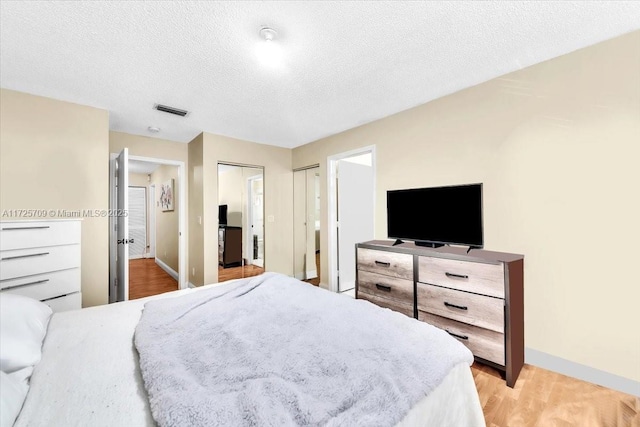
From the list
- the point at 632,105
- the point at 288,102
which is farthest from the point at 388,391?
the point at 288,102

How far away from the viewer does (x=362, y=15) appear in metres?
1.55

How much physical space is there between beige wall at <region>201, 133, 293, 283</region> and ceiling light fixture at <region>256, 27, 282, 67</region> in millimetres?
2100

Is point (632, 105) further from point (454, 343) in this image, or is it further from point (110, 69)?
point (110, 69)

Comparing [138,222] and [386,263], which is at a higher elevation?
[138,222]

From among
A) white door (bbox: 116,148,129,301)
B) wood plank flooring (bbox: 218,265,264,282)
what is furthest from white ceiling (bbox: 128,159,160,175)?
wood plank flooring (bbox: 218,265,264,282)

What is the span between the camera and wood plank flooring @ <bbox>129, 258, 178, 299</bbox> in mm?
4035

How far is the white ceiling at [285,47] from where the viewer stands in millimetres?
1505

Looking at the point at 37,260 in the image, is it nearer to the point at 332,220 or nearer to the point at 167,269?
the point at 332,220

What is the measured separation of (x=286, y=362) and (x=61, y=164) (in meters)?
3.12

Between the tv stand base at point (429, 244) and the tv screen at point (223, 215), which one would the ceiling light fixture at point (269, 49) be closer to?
the tv stand base at point (429, 244)

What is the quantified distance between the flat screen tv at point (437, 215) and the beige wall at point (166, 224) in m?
3.46

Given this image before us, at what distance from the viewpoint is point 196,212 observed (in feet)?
12.8

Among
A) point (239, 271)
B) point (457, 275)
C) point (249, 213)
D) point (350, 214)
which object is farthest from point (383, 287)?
point (239, 271)

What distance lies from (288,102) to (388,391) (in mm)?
2646
